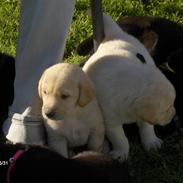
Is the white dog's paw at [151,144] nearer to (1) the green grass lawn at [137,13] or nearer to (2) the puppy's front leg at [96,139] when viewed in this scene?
(1) the green grass lawn at [137,13]

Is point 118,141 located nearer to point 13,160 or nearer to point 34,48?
point 34,48

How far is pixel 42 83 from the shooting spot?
3781 millimetres

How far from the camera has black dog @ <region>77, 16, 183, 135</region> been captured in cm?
456

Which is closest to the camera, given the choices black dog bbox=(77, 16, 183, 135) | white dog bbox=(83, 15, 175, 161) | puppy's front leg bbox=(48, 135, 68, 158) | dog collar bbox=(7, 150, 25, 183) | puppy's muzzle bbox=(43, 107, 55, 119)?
dog collar bbox=(7, 150, 25, 183)

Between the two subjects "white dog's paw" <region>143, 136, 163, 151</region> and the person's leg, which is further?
"white dog's paw" <region>143, 136, 163, 151</region>

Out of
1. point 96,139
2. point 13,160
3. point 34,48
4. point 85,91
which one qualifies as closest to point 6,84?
point 34,48

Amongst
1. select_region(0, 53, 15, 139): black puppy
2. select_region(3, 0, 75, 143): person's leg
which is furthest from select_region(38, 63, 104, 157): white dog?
select_region(0, 53, 15, 139): black puppy

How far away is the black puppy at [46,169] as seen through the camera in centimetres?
321

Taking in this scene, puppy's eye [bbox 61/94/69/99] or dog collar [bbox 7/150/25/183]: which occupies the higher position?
puppy's eye [bbox 61/94/69/99]

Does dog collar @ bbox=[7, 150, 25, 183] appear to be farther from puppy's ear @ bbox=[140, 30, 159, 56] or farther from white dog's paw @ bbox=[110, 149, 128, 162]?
puppy's ear @ bbox=[140, 30, 159, 56]

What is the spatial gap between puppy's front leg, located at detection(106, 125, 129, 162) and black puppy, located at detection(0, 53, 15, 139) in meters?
0.87

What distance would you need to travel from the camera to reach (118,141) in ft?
13.3

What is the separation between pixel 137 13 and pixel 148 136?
7.40ft

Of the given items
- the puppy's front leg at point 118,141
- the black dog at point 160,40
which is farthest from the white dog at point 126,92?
the black dog at point 160,40
